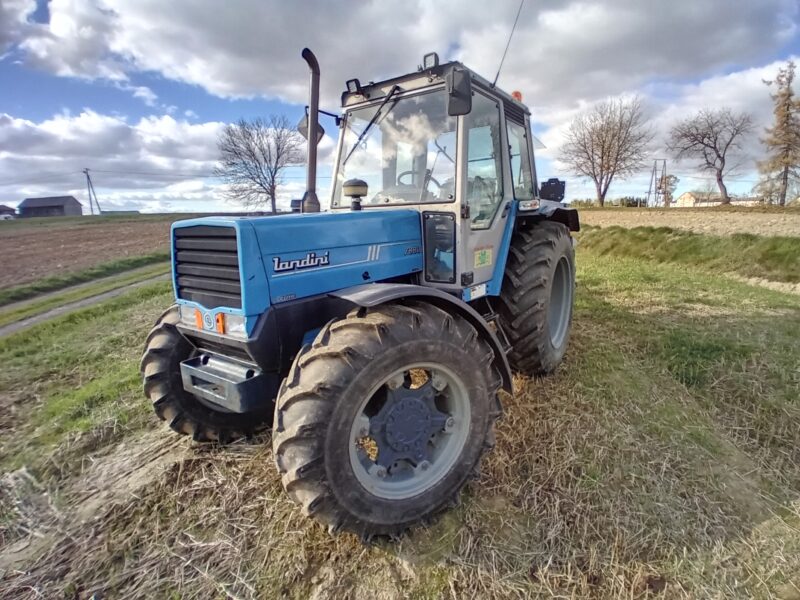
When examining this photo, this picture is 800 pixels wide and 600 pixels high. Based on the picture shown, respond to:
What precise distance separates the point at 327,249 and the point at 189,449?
1641 millimetres

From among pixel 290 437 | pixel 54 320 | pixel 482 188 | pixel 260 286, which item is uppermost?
pixel 482 188

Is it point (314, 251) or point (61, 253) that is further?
point (61, 253)

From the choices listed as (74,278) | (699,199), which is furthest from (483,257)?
(699,199)

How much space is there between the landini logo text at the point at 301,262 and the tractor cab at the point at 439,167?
717 millimetres

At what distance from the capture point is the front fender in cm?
224

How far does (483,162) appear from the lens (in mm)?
3326

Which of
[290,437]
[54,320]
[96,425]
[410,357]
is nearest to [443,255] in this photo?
[410,357]

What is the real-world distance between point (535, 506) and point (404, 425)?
85 centimetres

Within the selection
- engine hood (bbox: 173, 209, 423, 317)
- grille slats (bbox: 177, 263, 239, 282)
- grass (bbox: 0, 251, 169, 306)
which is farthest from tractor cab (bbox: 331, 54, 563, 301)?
grass (bbox: 0, 251, 169, 306)

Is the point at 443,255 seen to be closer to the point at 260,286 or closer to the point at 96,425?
the point at 260,286

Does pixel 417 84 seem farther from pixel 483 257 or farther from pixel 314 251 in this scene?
pixel 314 251

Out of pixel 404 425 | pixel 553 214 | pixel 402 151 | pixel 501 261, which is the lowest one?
pixel 404 425

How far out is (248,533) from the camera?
7.43ft

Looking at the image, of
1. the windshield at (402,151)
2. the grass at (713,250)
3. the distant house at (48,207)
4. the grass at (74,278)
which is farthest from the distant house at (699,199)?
the distant house at (48,207)
